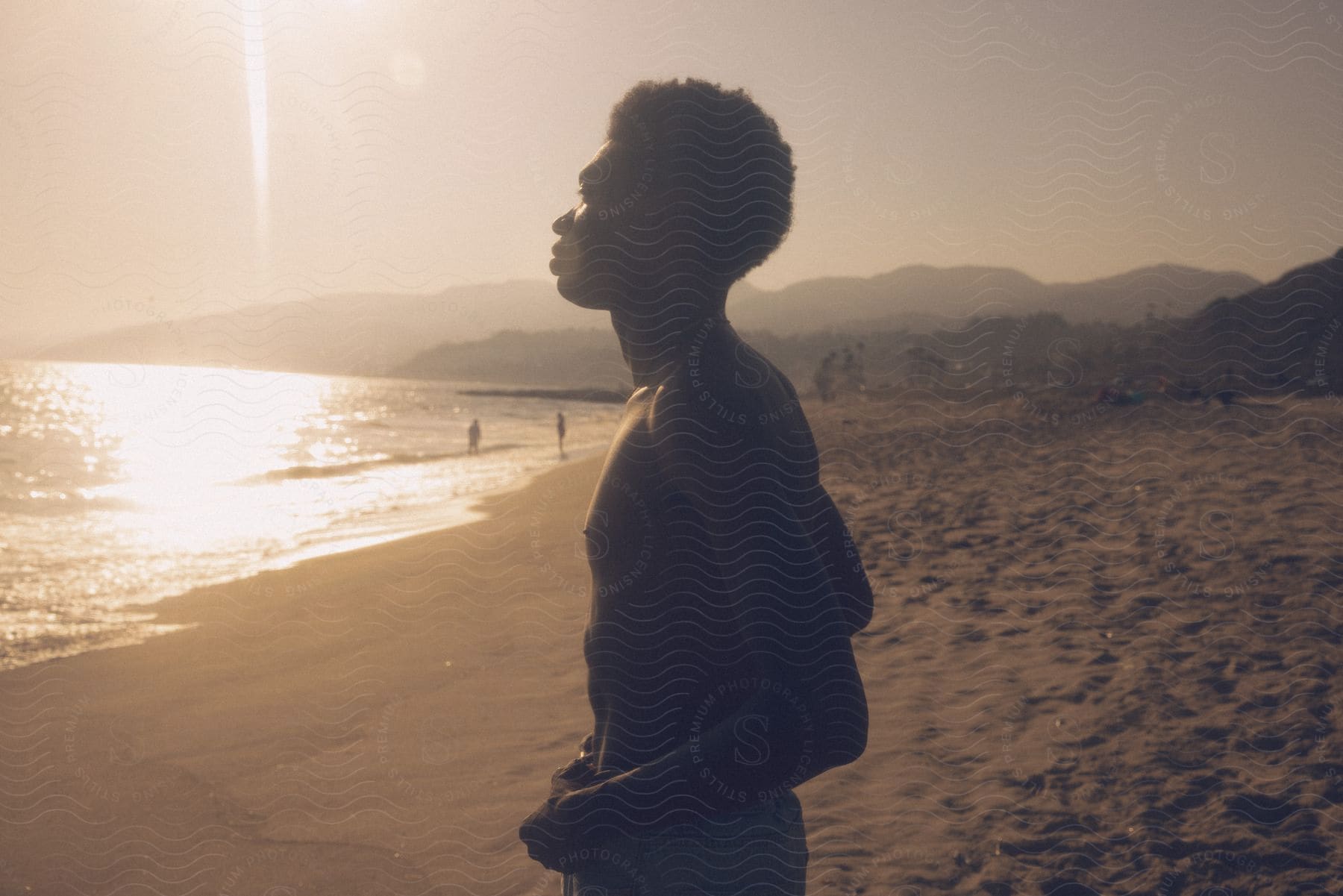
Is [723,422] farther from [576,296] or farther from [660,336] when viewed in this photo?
[576,296]

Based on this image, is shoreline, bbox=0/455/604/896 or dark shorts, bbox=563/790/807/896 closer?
dark shorts, bbox=563/790/807/896

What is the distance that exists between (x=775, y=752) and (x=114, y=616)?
9621 millimetres

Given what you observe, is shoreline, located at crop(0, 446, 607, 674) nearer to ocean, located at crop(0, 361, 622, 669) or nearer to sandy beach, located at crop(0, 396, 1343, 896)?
ocean, located at crop(0, 361, 622, 669)

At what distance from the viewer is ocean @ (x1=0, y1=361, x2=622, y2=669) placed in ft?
27.8

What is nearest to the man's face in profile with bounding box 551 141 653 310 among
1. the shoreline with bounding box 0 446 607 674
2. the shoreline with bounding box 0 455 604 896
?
the shoreline with bounding box 0 455 604 896

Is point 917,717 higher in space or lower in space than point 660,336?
lower

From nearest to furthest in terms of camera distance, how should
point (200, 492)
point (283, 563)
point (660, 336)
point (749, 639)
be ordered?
point (749, 639), point (660, 336), point (283, 563), point (200, 492)

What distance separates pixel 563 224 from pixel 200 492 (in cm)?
2129

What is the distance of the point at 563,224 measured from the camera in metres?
1.42

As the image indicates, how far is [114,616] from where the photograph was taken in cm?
872

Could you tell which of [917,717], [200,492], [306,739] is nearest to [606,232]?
[917,717]

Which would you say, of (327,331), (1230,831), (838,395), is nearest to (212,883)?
(327,331)

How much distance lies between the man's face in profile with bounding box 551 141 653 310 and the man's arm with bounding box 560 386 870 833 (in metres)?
0.24

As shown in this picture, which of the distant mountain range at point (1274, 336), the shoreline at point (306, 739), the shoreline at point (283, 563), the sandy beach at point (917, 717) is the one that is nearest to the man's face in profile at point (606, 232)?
the sandy beach at point (917, 717)
